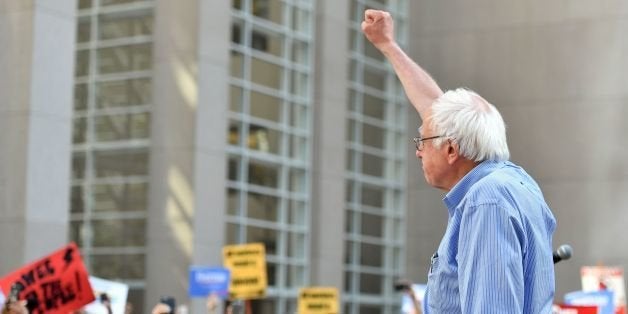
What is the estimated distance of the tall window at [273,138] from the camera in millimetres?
28141

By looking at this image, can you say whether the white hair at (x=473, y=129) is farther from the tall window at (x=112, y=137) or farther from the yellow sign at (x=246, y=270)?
the tall window at (x=112, y=137)

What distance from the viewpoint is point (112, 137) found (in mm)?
27109

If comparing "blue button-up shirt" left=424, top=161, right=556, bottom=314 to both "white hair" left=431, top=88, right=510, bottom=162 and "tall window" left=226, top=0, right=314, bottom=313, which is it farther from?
"tall window" left=226, top=0, right=314, bottom=313

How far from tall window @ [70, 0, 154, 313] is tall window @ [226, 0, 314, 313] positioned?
2.05 meters

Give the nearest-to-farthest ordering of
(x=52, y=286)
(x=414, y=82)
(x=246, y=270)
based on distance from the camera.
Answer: (x=414, y=82)
(x=52, y=286)
(x=246, y=270)

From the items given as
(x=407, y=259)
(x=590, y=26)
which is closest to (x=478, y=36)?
(x=590, y=26)

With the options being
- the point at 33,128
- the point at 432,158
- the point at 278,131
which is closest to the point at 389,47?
the point at 432,158

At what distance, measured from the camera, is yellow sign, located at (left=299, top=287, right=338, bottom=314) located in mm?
20109

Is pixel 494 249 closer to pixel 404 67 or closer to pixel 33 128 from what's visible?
pixel 404 67

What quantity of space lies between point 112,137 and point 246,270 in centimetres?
922

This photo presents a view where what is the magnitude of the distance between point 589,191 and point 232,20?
966 centimetres

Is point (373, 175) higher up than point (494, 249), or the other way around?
point (373, 175)

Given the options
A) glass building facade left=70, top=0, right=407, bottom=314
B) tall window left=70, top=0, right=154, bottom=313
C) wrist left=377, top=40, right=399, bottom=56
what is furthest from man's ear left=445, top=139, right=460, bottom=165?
tall window left=70, top=0, right=154, bottom=313

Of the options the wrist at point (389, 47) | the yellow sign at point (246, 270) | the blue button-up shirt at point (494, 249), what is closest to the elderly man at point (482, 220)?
the blue button-up shirt at point (494, 249)
